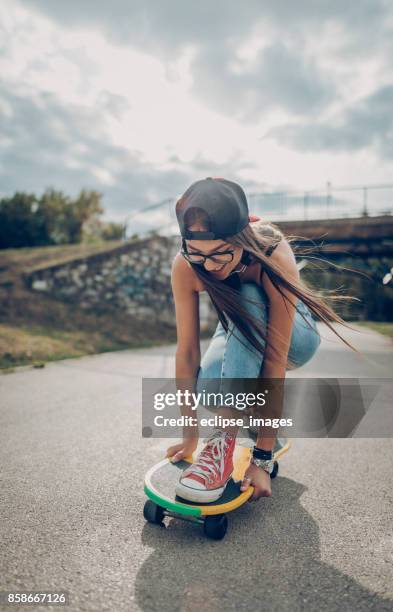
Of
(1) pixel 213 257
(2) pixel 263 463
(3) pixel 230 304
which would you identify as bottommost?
(2) pixel 263 463

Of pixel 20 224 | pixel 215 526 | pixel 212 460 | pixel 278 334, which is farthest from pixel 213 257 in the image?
pixel 20 224

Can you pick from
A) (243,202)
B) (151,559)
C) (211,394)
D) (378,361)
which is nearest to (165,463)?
(211,394)

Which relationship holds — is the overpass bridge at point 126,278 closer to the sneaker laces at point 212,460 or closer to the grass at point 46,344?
the grass at point 46,344

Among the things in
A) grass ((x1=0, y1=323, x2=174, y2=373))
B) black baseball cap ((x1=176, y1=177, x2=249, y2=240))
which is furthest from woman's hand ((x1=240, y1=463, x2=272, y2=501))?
grass ((x1=0, y1=323, x2=174, y2=373))

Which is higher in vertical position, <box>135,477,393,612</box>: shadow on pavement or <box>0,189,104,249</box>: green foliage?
<box>0,189,104,249</box>: green foliage

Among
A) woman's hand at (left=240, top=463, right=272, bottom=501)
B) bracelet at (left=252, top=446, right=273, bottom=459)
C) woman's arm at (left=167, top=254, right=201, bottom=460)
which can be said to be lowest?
woman's hand at (left=240, top=463, right=272, bottom=501)

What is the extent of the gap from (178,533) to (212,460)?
1.18 ft

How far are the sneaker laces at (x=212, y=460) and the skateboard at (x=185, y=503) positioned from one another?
120 mm

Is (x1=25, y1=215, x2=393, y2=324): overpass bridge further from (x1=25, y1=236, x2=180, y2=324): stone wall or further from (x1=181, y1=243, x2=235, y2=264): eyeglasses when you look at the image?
(x1=181, y1=243, x2=235, y2=264): eyeglasses

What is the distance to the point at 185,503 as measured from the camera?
6.48 feet

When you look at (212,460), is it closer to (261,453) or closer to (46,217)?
(261,453)

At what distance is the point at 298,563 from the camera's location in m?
1.75

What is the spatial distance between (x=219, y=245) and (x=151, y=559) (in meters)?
1.38

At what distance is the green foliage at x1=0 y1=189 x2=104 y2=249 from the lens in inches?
1385
